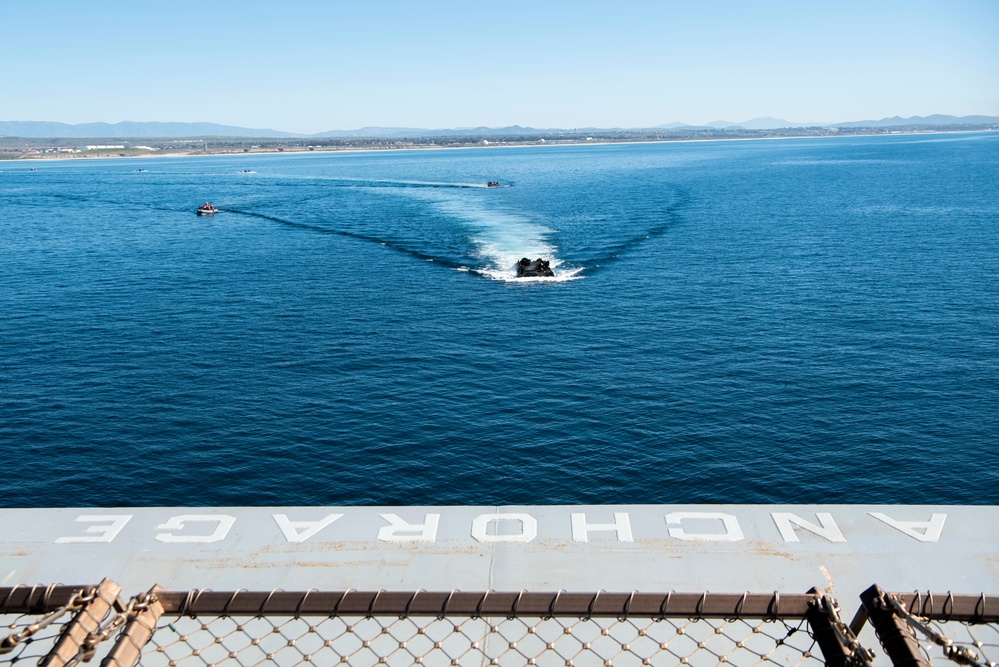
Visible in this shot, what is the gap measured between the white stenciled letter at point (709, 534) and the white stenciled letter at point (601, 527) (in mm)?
1070

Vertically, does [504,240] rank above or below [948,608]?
below

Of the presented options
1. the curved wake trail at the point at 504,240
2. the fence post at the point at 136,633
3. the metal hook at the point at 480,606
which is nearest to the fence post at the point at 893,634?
the metal hook at the point at 480,606

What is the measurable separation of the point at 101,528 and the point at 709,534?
15.7 metres

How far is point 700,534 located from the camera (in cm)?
2012

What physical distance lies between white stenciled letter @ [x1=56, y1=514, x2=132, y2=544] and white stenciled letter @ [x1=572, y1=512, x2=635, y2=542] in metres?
11.8

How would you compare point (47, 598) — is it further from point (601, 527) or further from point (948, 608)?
point (601, 527)

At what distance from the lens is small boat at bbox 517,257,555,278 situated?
73875 mm

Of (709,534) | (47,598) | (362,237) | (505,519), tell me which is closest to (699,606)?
(47,598)

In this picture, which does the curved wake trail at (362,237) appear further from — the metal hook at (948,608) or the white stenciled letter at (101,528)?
the metal hook at (948,608)

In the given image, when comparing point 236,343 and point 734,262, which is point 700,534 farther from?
point 734,262

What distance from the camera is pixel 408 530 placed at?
2061cm

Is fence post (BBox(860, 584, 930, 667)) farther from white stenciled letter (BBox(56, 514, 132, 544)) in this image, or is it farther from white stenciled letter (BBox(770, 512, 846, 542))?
white stenciled letter (BBox(56, 514, 132, 544))

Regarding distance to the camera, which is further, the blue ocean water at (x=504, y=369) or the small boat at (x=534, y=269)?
the small boat at (x=534, y=269)

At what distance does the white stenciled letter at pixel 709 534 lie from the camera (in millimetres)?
19938
